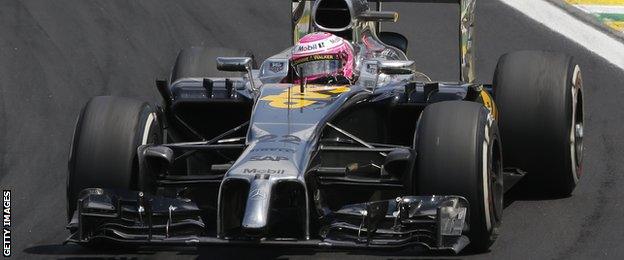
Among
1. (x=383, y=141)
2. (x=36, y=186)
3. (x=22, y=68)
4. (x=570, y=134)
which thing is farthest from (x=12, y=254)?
(x=22, y=68)

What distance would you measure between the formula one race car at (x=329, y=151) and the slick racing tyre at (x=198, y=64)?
0.97 ft

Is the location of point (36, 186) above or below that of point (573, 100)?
below

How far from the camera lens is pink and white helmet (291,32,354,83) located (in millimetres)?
13359

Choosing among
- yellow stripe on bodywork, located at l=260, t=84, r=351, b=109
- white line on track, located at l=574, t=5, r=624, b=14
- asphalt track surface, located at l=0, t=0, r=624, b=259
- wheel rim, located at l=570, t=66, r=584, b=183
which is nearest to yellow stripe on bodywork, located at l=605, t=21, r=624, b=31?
white line on track, located at l=574, t=5, r=624, b=14

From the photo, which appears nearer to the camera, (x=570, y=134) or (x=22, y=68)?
(x=570, y=134)

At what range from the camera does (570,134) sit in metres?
13.6

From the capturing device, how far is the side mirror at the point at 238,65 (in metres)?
13.3

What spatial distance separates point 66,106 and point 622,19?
7637 mm

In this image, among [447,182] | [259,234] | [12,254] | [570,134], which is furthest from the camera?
[570,134]

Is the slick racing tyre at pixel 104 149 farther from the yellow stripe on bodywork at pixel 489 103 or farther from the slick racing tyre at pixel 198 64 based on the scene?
the yellow stripe on bodywork at pixel 489 103

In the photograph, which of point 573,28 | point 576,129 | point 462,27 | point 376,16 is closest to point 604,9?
point 573,28

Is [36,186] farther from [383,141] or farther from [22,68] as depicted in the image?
[22,68]

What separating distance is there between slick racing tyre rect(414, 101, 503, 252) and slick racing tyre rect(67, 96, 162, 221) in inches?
84.6

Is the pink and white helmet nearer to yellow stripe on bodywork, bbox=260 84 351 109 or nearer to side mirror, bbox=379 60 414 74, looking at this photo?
yellow stripe on bodywork, bbox=260 84 351 109
